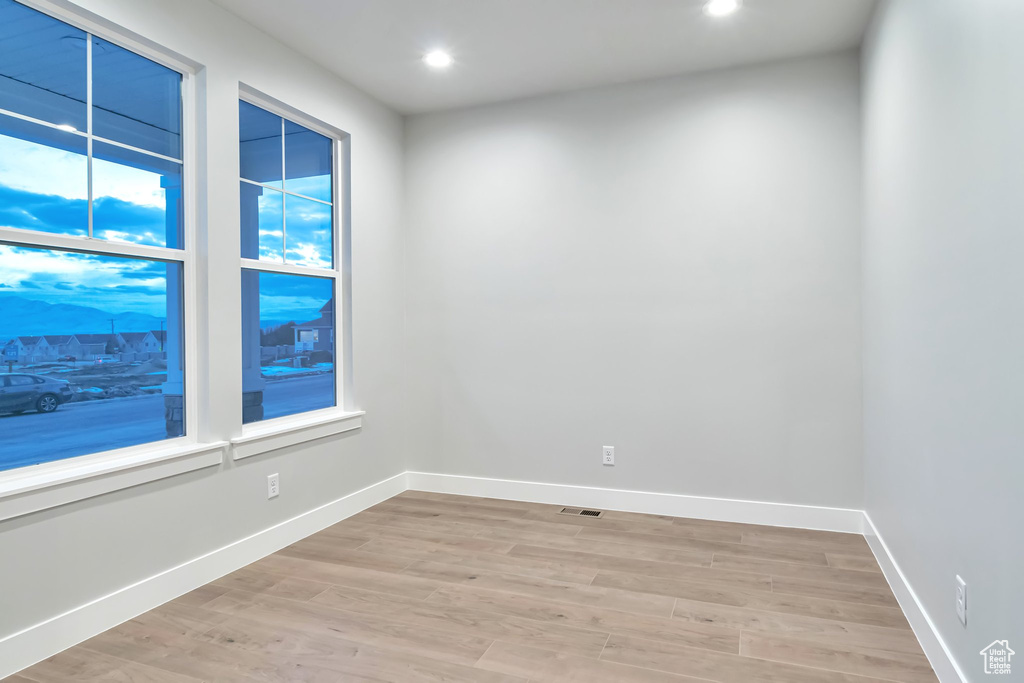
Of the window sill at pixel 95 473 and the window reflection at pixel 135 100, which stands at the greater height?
the window reflection at pixel 135 100

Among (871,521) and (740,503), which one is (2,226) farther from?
(871,521)

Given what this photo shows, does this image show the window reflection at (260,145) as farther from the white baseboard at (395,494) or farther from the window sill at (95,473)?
the white baseboard at (395,494)

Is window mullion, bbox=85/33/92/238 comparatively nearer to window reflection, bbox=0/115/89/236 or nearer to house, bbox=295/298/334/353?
window reflection, bbox=0/115/89/236

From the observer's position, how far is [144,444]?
8.63ft

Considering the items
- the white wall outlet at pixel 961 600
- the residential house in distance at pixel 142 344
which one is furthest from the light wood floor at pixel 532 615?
the residential house in distance at pixel 142 344

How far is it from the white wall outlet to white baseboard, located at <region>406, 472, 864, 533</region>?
5.65 ft

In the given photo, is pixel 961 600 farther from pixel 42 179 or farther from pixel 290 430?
pixel 42 179

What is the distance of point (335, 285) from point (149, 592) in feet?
6.24

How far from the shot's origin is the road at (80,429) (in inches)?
86.5

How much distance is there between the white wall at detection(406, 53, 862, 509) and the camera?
3453 mm

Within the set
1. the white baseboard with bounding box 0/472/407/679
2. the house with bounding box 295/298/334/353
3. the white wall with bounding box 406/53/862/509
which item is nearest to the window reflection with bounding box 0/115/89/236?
the house with bounding box 295/298/334/353

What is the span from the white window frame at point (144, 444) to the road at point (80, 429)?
36 mm

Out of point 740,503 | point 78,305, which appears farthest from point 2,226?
point 740,503

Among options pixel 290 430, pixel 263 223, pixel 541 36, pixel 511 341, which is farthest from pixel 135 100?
pixel 511 341
